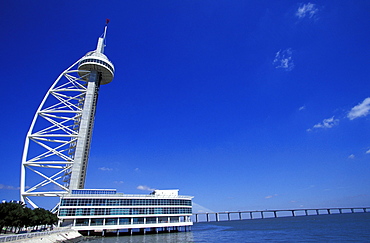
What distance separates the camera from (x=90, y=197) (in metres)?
68.6

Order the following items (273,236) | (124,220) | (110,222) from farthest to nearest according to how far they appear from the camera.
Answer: (124,220) → (110,222) → (273,236)

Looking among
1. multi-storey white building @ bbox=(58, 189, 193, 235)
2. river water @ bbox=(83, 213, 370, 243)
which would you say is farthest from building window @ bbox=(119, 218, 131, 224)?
river water @ bbox=(83, 213, 370, 243)

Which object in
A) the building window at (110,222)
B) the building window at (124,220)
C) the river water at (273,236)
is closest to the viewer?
the river water at (273,236)

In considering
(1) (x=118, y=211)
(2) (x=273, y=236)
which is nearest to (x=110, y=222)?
(1) (x=118, y=211)

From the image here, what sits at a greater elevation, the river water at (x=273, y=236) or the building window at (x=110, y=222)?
the building window at (x=110, y=222)

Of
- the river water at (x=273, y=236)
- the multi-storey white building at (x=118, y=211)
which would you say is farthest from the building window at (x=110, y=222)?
the river water at (x=273, y=236)

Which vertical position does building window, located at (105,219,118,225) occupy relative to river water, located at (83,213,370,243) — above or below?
above

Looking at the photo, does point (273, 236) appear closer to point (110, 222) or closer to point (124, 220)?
point (124, 220)

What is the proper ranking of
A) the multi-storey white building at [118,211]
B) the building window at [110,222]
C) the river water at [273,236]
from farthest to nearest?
1. the building window at [110,222]
2. the multi-storey white building at [118,211]
3. the river water at [273,236]

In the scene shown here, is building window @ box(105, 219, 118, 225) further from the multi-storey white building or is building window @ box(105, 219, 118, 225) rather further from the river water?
the river water

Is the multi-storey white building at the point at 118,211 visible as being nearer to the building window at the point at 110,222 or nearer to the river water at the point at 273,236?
the building window at the point at 110,222

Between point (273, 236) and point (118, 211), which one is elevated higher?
point (118, 211)

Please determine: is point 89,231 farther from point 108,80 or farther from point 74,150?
point 108,80

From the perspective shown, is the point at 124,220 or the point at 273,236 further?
the point at 124,220
